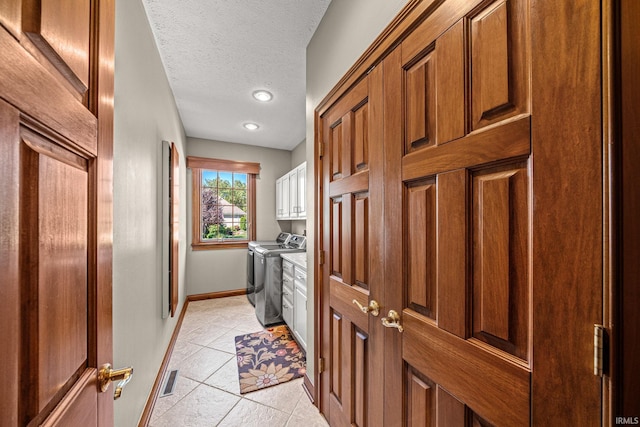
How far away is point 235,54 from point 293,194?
6.42 feet

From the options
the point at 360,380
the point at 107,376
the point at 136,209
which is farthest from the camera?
the point at 136,209

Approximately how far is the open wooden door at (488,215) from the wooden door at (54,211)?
939 mm

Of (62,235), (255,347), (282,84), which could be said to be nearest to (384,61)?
(62,235)

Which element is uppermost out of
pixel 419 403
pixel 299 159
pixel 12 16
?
pixel 299 159

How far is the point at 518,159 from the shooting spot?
2.02 ft

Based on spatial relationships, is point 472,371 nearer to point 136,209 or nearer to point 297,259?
point 136,209

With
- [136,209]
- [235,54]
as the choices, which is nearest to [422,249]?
[136,209]

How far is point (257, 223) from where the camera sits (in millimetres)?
4402

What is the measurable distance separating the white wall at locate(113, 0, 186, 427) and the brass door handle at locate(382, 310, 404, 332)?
1181 mm

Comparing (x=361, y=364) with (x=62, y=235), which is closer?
(x=62, y=235)

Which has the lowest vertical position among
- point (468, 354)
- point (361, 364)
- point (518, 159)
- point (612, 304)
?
point (361, 364)

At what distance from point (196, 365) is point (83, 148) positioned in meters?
2.32

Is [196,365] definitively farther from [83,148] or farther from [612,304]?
[612,304]

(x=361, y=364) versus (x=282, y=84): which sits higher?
(x=282, y=84)
